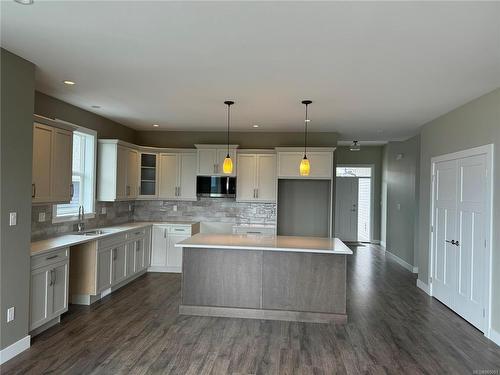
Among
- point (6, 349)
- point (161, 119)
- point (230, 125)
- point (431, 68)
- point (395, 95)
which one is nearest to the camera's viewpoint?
point (6, 349)

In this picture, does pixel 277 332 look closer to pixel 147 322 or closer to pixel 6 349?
pixel 147 322

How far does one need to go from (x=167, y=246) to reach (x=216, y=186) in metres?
1.42

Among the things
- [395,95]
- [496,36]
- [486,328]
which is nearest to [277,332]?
[486,328]

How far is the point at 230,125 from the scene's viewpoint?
258 inches

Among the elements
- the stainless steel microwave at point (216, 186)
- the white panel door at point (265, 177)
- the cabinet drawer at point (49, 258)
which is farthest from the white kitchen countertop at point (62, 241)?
the white panel door at point (265, 177)

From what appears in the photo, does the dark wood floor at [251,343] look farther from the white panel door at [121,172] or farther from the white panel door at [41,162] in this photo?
the white panel door at [121,172]

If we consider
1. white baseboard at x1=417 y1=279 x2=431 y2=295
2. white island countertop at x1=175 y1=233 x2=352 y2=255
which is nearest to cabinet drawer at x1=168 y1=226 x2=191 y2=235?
white island countertop at x1=175 y1=233 x2=352 y2=255

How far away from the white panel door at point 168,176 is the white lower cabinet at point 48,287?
3.00 meters

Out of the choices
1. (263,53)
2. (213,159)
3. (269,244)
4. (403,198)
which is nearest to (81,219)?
(213,159)

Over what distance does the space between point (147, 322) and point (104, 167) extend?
282cm

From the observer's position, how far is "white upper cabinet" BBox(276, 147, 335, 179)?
21.2 ft

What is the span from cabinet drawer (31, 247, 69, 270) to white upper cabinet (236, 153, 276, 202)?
11.1ft

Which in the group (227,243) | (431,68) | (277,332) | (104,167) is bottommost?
(277,332)

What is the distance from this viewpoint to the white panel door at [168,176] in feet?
22.8
